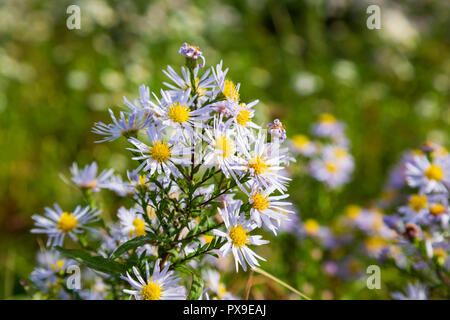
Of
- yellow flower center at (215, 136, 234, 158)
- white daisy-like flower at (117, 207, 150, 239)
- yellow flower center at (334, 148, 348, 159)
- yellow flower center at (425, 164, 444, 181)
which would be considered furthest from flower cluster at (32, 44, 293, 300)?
yellow flower center at (334, 148, 348, 159)

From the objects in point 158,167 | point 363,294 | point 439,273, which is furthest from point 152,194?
point 363,294

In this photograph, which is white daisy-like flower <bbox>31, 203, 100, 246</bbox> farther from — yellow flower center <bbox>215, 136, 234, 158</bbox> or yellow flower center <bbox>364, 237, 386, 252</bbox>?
yellow flower center <bbox>364, 237, 386, 252</bbox>

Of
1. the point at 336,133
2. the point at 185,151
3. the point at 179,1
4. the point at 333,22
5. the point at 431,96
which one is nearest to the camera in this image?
the point at 185,151

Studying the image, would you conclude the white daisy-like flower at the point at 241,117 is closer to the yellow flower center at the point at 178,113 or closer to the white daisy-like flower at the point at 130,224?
the yellow flower center at the point at 178,113

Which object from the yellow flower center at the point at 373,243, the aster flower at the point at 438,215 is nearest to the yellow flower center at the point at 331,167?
the yellow flower center at the point at 373,243

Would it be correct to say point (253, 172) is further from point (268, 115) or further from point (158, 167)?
point (268, 115)
